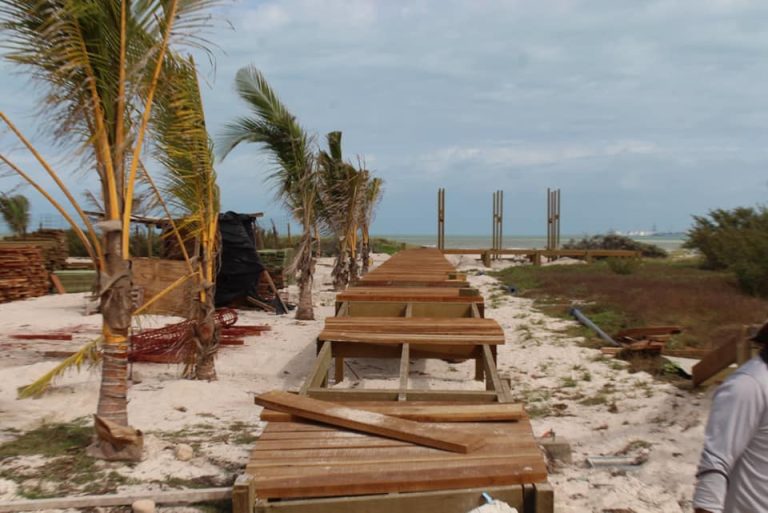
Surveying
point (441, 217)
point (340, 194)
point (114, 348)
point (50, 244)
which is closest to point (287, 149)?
point (340, 194)

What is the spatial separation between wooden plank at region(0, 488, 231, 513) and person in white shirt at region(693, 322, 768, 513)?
293 centimetres

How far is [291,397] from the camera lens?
396cm

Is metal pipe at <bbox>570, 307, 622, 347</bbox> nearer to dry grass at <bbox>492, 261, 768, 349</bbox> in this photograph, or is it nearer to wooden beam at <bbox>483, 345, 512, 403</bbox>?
dry grass at <bbox>492, 261, 768, 349</bbox>

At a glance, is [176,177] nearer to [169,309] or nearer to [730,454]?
[730,454]

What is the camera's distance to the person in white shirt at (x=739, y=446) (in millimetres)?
1908

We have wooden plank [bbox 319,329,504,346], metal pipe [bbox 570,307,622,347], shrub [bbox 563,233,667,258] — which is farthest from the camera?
shrub [bbox 563,233,667,258]

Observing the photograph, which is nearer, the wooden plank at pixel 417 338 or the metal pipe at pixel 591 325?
the wooden plank at pixel 417 338

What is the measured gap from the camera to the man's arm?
1906 millimetres

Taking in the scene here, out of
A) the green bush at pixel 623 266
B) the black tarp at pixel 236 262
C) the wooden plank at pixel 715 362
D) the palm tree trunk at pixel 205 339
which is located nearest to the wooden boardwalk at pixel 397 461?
the wooden plank at pixel 715 362

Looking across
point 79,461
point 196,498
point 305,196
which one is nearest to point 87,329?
point 305,196

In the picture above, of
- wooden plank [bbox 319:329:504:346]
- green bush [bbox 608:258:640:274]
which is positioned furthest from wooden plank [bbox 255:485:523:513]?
green bush [bbox 608:258:640:274]

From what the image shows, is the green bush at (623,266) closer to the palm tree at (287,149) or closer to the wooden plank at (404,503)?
the palm tree at (287,149)

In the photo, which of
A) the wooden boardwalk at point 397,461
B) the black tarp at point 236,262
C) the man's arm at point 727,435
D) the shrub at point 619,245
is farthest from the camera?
the shrub at point 619,245

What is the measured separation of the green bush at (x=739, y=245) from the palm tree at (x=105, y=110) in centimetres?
1393
